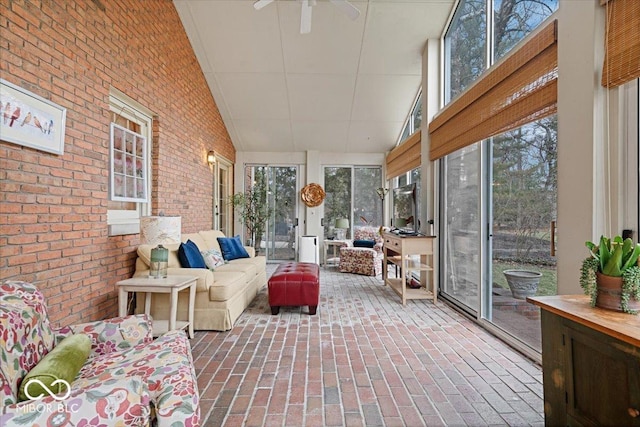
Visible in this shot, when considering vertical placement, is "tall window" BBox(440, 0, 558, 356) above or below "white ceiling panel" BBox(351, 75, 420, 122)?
below

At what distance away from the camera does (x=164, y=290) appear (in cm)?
270

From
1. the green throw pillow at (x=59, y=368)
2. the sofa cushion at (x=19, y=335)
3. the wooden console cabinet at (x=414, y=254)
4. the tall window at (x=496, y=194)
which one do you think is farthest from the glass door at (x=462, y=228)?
the sofa cushion at (x=19, y=335)

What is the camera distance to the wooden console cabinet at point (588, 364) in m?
1.15

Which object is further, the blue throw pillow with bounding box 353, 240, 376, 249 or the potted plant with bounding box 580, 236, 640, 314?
the blue throw pillow with bounding box 353, 240, 376, 249

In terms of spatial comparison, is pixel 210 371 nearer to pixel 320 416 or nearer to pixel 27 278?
pixel 320 416

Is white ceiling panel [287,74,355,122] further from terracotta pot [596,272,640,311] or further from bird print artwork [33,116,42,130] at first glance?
terracotta pot [596,272,640,311]

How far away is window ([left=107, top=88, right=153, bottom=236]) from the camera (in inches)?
122

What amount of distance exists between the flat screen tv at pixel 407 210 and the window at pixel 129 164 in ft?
11.2

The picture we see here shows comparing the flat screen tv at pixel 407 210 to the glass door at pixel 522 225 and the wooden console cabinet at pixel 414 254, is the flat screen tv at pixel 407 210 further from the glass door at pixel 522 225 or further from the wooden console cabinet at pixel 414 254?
the glass door at pixel 522 225

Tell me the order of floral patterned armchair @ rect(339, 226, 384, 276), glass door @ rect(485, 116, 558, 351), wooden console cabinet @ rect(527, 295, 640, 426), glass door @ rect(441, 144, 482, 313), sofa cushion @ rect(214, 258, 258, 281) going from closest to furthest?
wooden console cabinet @ rect(527, 295, 640, 426) < glass door @ rect(485, 116, 558, 351) < glass door @ rect(441, 144, 482, 313) < sofa cushion @ rect(214, 258, 258, 281) < floral patterned armchair @ rect(339, 226, 384, 276)

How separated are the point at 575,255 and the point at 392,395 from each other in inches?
55.2

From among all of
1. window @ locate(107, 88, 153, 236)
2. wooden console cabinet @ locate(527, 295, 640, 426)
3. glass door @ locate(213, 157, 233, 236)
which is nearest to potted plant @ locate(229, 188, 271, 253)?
glass door @ locate(213, 157, 233, 236)

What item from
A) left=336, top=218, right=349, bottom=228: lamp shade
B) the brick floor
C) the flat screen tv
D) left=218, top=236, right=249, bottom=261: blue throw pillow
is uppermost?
the flat screen tv

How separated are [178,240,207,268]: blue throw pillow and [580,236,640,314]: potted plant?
3.34 meters
